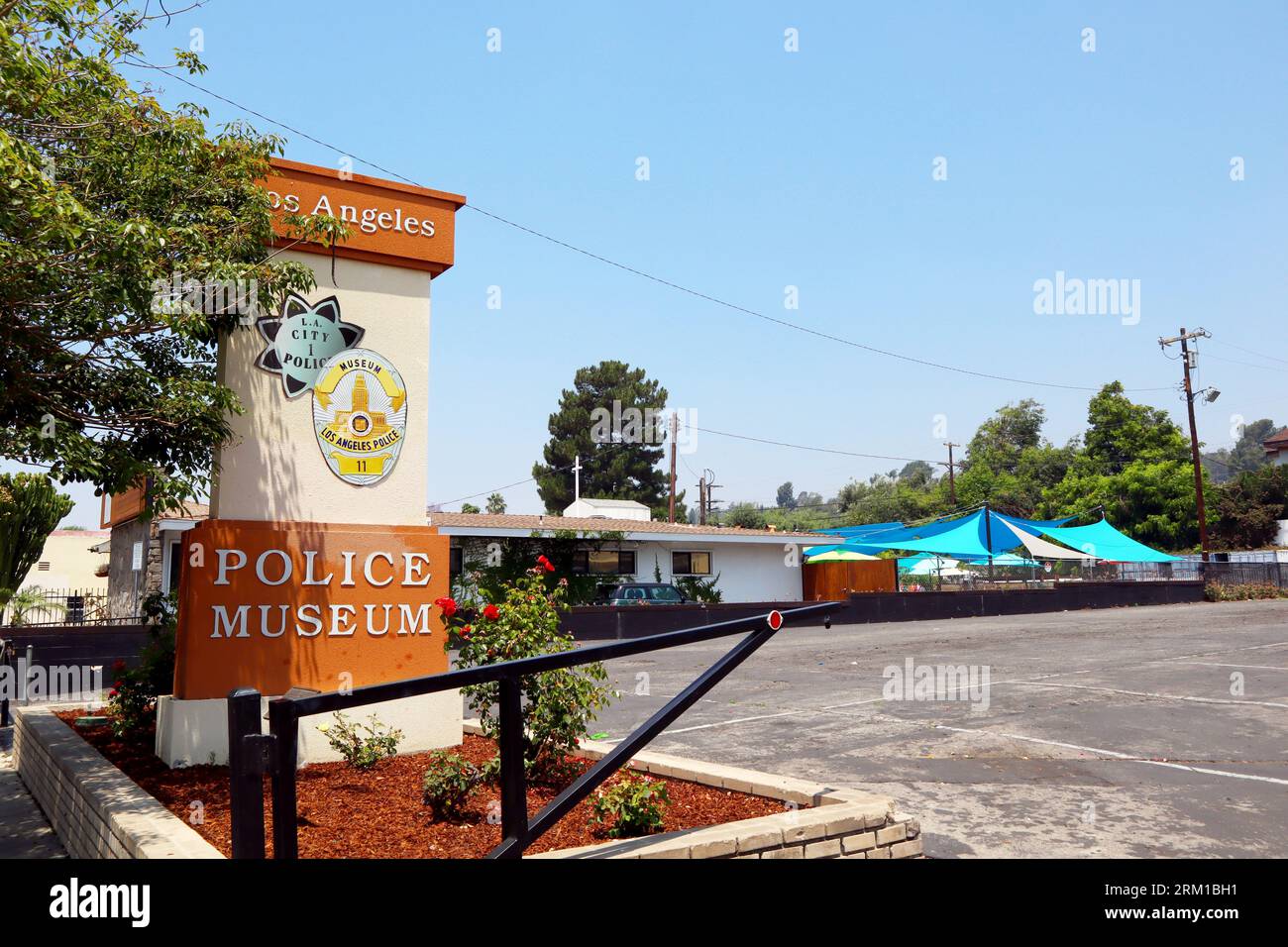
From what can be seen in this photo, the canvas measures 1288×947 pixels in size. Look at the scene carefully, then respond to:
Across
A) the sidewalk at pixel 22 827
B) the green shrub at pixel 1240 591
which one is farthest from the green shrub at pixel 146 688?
the green shrub at pixel 1240 591

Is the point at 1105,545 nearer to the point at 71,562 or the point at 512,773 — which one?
the point at 512,773

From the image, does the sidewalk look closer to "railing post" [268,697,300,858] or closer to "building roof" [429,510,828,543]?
"railing post" [268,697,300,858]

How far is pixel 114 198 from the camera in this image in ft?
20.6

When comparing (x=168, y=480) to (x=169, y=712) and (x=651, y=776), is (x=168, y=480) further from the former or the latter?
(x=651, y=776)

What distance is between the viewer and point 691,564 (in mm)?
32812

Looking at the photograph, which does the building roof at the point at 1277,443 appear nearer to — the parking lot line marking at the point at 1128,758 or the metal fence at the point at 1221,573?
the metal fence at the point at 1221,573

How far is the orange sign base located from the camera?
22.8 ft

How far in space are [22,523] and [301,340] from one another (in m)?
10.5

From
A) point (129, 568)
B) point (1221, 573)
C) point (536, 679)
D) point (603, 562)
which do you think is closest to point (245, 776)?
point (536, 679)

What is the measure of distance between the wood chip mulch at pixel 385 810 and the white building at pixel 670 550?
21.3 metres

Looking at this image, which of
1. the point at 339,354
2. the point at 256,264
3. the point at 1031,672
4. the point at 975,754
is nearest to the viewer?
the point at 256,264
